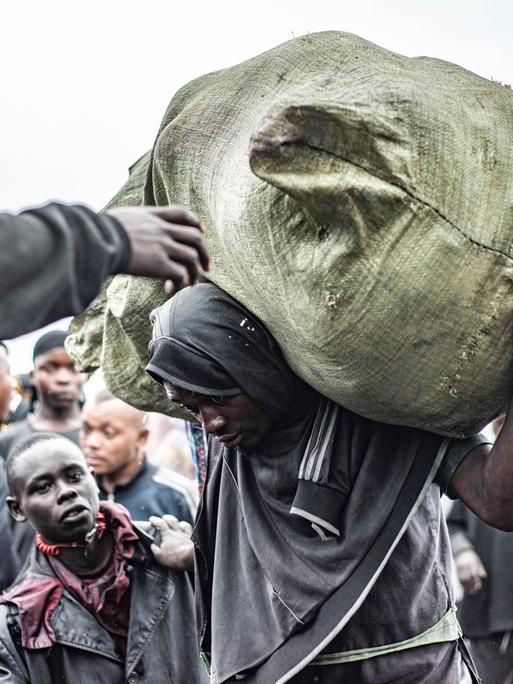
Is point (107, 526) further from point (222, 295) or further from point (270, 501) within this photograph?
point (222, 295)

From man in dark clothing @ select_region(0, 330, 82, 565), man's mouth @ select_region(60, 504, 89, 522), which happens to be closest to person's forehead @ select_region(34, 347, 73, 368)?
man in dark clothing @ select_region(0, 330, 82, 565)

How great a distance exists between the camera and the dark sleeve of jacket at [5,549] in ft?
16.5

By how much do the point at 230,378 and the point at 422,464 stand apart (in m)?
0.51

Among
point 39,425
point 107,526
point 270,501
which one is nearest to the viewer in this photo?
point 270,501

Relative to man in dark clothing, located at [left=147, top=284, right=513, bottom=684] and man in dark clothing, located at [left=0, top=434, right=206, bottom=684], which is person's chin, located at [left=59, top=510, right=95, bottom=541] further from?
man in dark clothing, located at [left=147, top=284, right=513, bottom=684]

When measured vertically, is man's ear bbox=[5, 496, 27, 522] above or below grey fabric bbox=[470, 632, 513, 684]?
above

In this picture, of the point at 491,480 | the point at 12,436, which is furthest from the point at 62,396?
the point at 491,480

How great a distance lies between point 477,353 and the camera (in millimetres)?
2596

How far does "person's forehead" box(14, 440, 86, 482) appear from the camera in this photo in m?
4.41

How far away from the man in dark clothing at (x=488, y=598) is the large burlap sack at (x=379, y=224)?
9.10ft

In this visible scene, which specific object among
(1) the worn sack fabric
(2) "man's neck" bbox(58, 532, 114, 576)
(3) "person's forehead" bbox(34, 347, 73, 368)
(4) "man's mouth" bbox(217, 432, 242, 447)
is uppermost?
(4) "man's mouth" bbox(217, 432, 242, 447)

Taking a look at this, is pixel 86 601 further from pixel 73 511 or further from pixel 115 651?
pixel 73 511

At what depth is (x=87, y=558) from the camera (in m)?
4.23

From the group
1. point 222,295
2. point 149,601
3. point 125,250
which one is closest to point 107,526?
point 149,601
